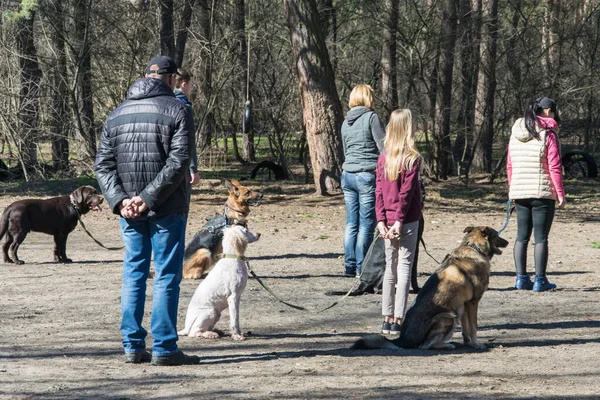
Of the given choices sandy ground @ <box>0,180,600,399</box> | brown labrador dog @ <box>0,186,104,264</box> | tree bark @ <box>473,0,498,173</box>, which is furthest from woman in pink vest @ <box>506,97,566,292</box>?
tree bark @ <box>473,0,498,173</box>

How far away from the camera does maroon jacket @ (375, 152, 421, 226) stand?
7.36m

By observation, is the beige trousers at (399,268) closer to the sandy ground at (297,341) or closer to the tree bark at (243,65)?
the sandy ground at (297,341)

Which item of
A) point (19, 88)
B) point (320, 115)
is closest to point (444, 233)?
point (320, 115)

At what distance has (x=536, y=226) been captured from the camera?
32.2 feet

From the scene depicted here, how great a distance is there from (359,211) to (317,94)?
7900 millimetres

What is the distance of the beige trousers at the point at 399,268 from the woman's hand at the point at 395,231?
0.08 metres

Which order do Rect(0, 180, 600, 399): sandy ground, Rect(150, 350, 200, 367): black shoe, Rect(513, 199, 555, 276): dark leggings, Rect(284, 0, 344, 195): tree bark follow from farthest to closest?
1. Rect(284, 0, 344, 195): tree bark
2. Rect(513, 199, 555, 276): dark leggings
3. Rect(150, 350, 200, 367): black shoe
4. Rect(0, 180, 600, 399): sandy ground

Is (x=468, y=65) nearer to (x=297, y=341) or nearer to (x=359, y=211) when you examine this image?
(x=359, y=211)

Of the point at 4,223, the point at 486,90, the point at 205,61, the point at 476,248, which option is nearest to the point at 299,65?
the point at 205,61

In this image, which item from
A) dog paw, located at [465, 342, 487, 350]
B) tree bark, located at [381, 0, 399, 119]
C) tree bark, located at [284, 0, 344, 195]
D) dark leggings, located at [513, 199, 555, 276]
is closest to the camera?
dog paw, located at [465, 342, 487, 350]

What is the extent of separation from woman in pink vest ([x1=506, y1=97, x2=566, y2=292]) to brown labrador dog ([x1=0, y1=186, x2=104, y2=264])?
517cm

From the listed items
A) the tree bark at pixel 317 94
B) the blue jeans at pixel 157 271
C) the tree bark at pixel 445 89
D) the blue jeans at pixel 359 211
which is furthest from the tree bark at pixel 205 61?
the blue jeans at pixel 157 271

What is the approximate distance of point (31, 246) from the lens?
13.5m

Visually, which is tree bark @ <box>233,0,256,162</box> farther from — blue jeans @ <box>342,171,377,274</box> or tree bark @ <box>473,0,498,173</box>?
blue jeans @ <box>342,171,377,274</box>
